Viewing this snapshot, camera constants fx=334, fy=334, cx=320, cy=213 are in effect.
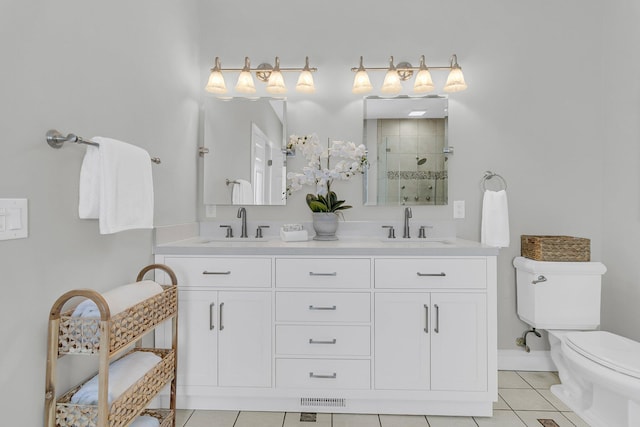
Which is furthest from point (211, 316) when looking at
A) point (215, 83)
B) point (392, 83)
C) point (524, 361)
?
point (524, 361)

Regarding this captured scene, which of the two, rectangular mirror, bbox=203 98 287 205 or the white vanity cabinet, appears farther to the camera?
rectangular mirror, bbox=203 98 287 205

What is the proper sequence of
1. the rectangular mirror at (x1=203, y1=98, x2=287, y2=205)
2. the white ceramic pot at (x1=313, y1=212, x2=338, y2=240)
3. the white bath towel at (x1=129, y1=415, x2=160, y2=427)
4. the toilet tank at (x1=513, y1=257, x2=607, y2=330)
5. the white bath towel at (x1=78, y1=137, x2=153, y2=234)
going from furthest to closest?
the rectangular mirror at (x1=203, y1=98, x2=287, y2=205) < the white ceramic pot at (x1=313, y1=212, x2=338, y2=240) < the toilet tank at (x1=513, y1=257, x2=607, y2=330) < the white bath towel at (x1=129, y1=415, x2=160, y2=427) < the white bath towel at (x1=78, y1=137, x2=153, y2=234)

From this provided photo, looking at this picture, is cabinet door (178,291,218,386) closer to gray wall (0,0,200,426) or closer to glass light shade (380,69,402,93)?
gray wall (0,0,200,426)

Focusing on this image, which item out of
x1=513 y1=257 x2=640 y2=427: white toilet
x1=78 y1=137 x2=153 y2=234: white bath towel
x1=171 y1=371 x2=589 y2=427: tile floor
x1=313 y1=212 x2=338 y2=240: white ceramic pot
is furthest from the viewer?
x1=313 y1=212 x2=338 y2=240: white ceramic pot

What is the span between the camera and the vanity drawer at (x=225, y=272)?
5.78 ft

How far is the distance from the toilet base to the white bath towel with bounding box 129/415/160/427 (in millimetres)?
1988

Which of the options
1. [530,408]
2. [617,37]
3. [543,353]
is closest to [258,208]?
[530,408]

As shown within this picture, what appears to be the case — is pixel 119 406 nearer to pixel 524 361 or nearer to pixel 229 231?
pixel 229 231

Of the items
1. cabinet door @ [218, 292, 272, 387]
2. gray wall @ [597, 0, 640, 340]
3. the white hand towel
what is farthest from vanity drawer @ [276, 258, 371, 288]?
gray wall @ [597, 0, 640, 340]

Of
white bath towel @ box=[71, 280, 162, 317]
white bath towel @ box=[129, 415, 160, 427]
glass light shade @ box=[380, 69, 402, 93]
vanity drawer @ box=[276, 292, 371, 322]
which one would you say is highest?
glass light shade @ box=[380, 69, 402, 93]

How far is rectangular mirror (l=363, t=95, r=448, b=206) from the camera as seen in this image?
2.33m

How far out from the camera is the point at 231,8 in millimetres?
2359

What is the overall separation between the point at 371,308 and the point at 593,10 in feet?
8.27

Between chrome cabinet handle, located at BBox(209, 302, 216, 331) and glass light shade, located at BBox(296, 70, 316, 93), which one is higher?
glass light shade, located at BBox(296, 70, 316, 93)
